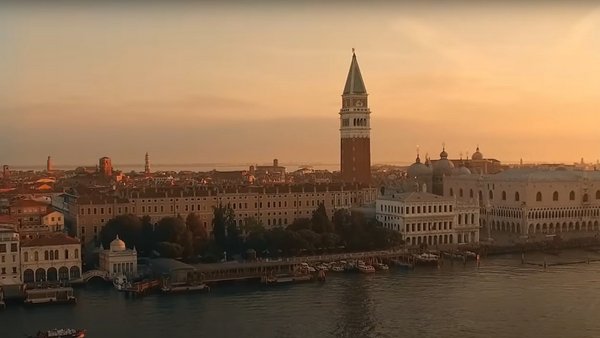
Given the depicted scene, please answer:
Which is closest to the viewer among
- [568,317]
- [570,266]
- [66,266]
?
[568,317]

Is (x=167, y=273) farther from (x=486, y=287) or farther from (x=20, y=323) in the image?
(x=486, y=287)

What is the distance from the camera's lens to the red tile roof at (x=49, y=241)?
26.3ft

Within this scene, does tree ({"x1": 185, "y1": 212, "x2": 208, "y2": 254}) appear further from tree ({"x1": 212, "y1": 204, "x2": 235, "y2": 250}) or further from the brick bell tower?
the brick bell tower

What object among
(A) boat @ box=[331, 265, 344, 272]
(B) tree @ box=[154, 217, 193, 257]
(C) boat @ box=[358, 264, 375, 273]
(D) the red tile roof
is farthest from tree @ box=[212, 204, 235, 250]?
(D) the red tile roof

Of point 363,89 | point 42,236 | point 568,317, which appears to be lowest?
point 568,317

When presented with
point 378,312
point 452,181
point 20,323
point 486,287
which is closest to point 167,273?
point 20,323

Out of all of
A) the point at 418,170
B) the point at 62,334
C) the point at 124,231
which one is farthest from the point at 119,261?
the point at 418,170

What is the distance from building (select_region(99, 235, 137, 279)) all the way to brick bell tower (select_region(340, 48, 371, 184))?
5.21 m

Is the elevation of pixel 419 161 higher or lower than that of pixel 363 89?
lower

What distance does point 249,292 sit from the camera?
778cm

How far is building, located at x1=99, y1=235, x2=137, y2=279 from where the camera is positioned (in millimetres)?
8266

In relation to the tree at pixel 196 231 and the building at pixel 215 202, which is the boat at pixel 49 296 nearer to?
the tree at pixel 196 231

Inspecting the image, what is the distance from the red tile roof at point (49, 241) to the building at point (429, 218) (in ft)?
13.7

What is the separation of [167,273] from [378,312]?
7.68ft
